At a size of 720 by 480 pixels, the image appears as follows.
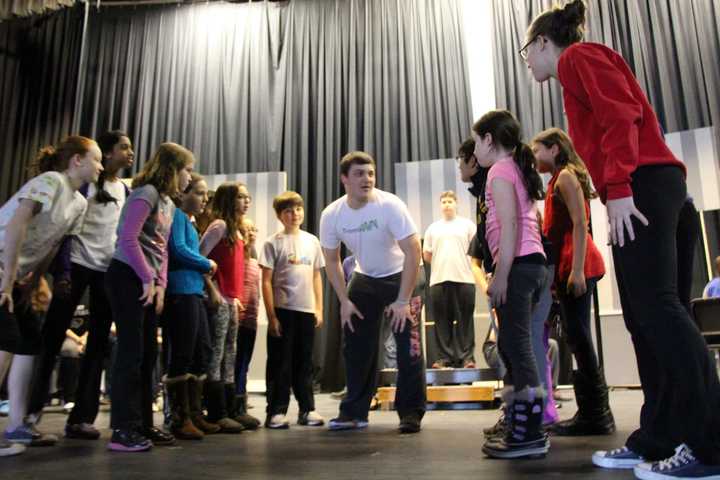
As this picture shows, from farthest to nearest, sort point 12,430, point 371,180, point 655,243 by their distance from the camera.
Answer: point 371,180 < point 12,430 < point 655,243

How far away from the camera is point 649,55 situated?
579 centimetres

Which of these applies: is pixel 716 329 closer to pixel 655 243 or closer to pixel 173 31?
pixel 655 243

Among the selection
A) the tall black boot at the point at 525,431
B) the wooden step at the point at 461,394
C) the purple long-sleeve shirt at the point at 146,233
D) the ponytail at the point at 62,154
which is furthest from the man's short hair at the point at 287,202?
the tall black boot at the point at 525,431

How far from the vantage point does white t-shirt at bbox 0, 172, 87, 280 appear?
206 centimetres

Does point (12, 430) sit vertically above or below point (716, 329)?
below

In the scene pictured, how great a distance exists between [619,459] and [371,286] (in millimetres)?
1338

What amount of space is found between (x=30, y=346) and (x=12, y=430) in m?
0.29

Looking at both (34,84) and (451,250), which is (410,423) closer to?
(451,250)

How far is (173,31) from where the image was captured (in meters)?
6.99

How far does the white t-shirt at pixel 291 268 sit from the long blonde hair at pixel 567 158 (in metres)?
1.24

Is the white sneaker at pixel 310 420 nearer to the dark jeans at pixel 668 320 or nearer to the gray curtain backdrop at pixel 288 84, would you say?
the dark jeans at pixel 668 320

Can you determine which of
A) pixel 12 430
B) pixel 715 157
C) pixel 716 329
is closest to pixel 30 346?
pixel 12 430

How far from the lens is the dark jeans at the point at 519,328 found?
1724 mm

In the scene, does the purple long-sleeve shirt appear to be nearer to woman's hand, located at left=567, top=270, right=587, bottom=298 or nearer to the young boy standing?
the young boy standing
